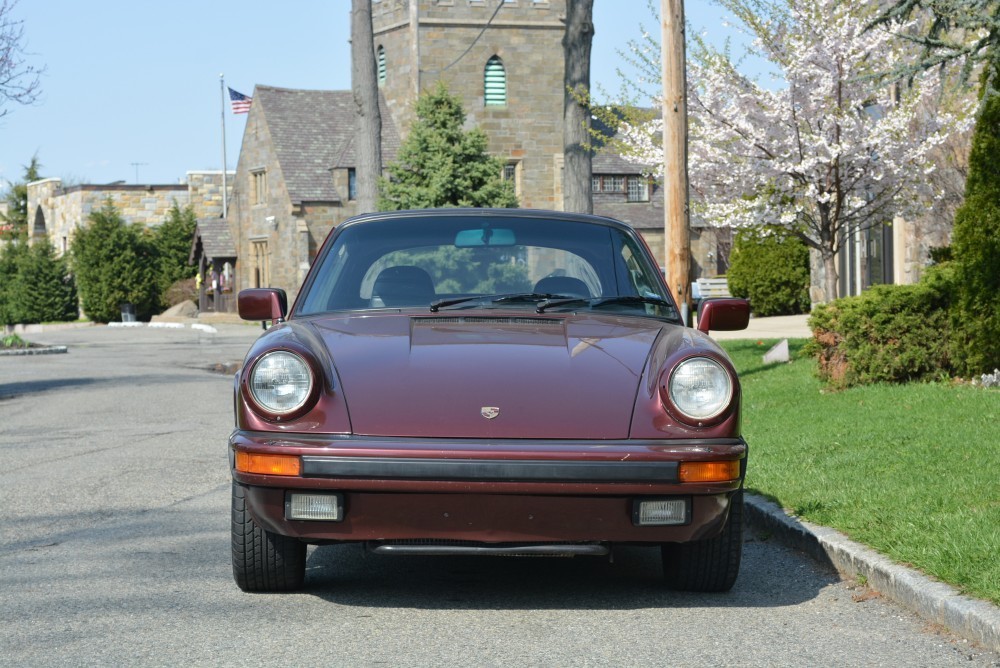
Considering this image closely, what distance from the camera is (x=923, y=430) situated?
9.12 m

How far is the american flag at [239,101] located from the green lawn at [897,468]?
42.8m

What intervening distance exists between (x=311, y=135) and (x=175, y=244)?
36.6 feet

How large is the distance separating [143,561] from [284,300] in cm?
139

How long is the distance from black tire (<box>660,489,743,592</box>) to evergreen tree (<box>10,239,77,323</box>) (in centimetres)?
5339

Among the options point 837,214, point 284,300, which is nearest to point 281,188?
point 837,214

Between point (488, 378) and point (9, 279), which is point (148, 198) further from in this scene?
point (488, 378)

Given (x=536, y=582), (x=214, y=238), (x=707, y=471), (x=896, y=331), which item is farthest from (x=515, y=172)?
(x=707, y=471)

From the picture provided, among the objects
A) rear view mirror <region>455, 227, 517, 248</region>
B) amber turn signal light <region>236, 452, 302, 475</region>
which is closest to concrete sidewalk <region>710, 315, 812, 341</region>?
rear view mirror <region>455, 227, 517, 248</region>

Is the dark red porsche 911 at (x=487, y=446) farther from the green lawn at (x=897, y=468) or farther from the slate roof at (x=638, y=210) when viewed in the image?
the slate roof at (x=638, y=210)

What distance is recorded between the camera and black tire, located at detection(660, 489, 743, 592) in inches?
210

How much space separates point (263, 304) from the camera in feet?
20.9

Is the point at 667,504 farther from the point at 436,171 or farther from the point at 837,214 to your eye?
the point at 436,171

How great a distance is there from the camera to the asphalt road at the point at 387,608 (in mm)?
4531

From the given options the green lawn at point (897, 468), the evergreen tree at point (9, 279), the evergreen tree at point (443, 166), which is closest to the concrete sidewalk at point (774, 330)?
the evergreen tree at point (443, 166)
